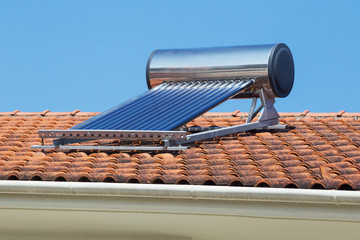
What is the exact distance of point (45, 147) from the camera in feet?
27.8

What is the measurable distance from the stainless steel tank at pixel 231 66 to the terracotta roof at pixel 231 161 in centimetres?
70

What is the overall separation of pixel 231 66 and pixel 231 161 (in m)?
2.00

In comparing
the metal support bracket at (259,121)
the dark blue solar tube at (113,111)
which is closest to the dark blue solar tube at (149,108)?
the dark blue solar tube at (113,111)

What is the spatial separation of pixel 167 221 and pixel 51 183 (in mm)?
1174

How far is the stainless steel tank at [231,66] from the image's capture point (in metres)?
9.14

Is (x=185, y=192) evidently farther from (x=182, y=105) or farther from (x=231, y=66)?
(x=231, y=66)

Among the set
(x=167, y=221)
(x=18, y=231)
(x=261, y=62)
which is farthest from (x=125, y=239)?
(x=261, y=62)

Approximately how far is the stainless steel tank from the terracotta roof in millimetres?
702

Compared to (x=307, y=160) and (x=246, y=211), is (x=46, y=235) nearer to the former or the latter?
(x=246, y=211)

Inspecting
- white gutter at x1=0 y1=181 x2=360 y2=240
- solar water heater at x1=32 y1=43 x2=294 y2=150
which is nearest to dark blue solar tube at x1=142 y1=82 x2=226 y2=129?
solar water heater at x1=32 y1=43 x2=294 y2=150

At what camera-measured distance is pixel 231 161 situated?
7648mm

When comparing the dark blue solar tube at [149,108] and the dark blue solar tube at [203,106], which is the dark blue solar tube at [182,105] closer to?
the dark blue solar tube at [203,106]

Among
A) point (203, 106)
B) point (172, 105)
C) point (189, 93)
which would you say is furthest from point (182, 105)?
point (189, 93)

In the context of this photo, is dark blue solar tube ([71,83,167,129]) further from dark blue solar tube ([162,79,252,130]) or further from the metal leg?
the metal leg
